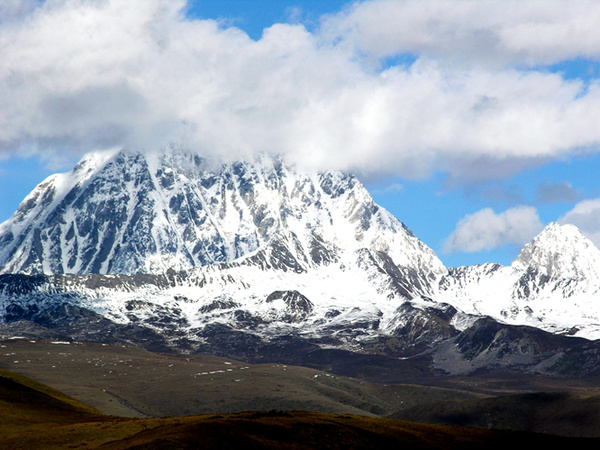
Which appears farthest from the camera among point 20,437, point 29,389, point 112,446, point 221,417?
point 29,389

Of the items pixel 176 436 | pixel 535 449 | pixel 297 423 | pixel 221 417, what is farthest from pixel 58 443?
pixel 535 449

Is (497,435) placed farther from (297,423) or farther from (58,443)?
(58,443)

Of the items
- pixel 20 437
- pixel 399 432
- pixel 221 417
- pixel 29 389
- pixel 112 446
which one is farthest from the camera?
pixel 29 389

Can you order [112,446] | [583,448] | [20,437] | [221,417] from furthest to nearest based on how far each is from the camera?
[583,448]
[221,417]
[20,437]
[112,446]

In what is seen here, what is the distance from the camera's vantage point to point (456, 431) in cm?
15950

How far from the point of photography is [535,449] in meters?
159

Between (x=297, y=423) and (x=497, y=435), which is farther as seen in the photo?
(x=497, y=435)

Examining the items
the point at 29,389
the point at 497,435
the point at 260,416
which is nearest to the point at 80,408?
the point at 29,389

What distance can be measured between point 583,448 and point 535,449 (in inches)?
335

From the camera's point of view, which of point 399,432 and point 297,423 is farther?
point 399,432

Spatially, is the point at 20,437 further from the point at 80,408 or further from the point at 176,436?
the point at 80,408

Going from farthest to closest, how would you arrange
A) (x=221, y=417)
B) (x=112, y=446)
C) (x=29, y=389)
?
1. (x=29, y=389)
2. (x=221, y=417)
3. (x=112, y=446)

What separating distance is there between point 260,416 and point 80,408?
175ft

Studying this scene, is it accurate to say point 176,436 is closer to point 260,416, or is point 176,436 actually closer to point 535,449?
point 260,416
